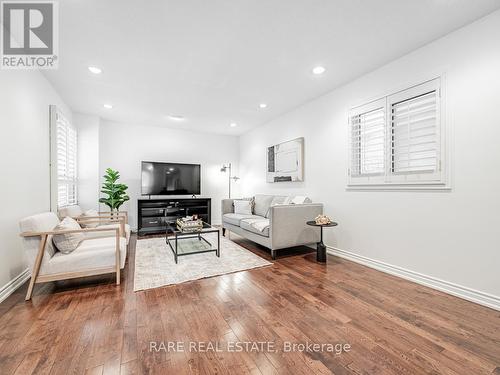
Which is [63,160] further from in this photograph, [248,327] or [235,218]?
[248,327]

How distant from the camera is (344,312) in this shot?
75.5 inches

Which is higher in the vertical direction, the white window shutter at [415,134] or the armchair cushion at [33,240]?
the white window shutter at [415,134]

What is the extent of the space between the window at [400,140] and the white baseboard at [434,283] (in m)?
1.03

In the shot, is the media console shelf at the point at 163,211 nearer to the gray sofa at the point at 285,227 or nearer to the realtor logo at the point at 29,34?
the gray sofa at the point at 285,227

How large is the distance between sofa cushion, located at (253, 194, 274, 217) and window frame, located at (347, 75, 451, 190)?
179cm

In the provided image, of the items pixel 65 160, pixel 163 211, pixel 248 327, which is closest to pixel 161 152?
pixel 163 211

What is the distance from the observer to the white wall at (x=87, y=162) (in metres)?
4.60

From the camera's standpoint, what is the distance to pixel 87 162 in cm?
465

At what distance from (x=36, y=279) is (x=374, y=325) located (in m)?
3.09

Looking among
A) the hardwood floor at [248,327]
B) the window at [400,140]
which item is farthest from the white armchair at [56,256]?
the window at [400,140]

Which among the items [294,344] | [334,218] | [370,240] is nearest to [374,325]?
[294,344]

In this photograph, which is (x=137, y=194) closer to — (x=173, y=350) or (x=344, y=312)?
(x=173, y=350)

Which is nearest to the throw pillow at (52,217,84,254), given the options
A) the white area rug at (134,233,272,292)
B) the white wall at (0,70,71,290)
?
the white wall at (0,70,71,290)

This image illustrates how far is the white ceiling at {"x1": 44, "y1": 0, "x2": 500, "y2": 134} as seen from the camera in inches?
76.4
